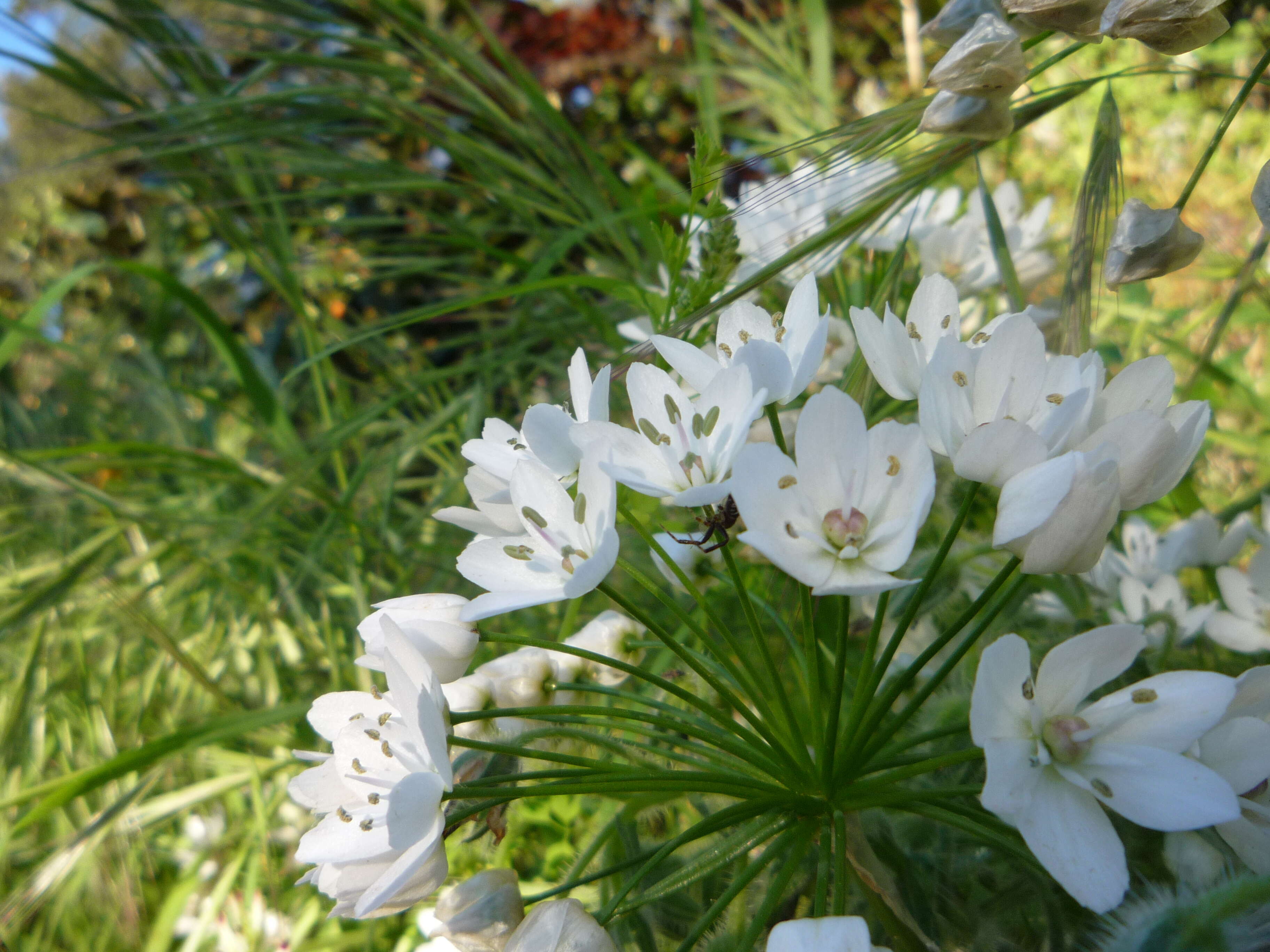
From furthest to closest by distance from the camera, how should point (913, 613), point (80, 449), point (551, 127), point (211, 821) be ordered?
point (211, 821)
point (551, 127)
point (80, 449)
point (913, 613)

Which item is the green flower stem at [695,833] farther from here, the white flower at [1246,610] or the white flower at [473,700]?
the white flower at [1246,610]

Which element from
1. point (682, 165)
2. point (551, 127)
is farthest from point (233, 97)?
point (682, 165)

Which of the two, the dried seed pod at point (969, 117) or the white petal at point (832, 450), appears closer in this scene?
the white petal at point (832, 450)

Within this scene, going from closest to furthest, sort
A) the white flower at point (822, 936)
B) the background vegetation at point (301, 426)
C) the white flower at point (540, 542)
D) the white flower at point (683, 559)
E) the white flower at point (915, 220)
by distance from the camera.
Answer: the white flower at point (822, 936) → the white flower at point (540, 542) → the white flower at point (683, 559) → the white flower at point (915, 220) → the background vegetation at point (301, 426)

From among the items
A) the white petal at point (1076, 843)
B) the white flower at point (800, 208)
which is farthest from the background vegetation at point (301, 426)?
the white petal at point (1076, 843)

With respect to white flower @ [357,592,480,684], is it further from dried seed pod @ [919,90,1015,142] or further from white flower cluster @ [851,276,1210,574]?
dried seed pod @ [919,90,1015,142]

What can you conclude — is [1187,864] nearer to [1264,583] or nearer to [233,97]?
[1264,583]
